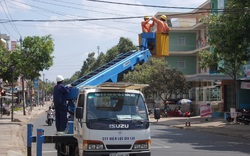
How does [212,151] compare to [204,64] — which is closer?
[212,151]

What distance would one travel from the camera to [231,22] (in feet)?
81.8

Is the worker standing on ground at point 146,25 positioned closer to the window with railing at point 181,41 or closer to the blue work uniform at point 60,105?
the blue work uniform at point 60,105

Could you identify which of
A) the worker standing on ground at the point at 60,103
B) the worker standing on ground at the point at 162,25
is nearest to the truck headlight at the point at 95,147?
the worker standing on ground at the point at 60,103

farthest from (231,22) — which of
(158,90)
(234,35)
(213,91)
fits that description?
(158,90)

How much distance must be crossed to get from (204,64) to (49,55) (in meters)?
11.7

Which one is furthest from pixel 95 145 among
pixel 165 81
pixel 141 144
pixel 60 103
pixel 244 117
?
pixel 165 81

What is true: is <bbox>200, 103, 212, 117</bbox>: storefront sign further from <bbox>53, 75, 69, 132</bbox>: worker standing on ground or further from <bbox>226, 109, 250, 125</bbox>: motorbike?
<bbox>53, 75, 69, 132</bbox>: worker standing on ground

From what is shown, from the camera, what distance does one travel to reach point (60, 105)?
39.9 ft

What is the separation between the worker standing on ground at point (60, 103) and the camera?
1212 centimetres

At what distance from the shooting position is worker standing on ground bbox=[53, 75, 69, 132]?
12125mm

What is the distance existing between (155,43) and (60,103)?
14.8 ft

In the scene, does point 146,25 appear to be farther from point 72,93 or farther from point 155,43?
point 72,93

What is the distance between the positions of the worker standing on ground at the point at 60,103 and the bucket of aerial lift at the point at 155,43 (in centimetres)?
387

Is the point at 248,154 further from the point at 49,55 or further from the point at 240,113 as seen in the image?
the point at 49,55
